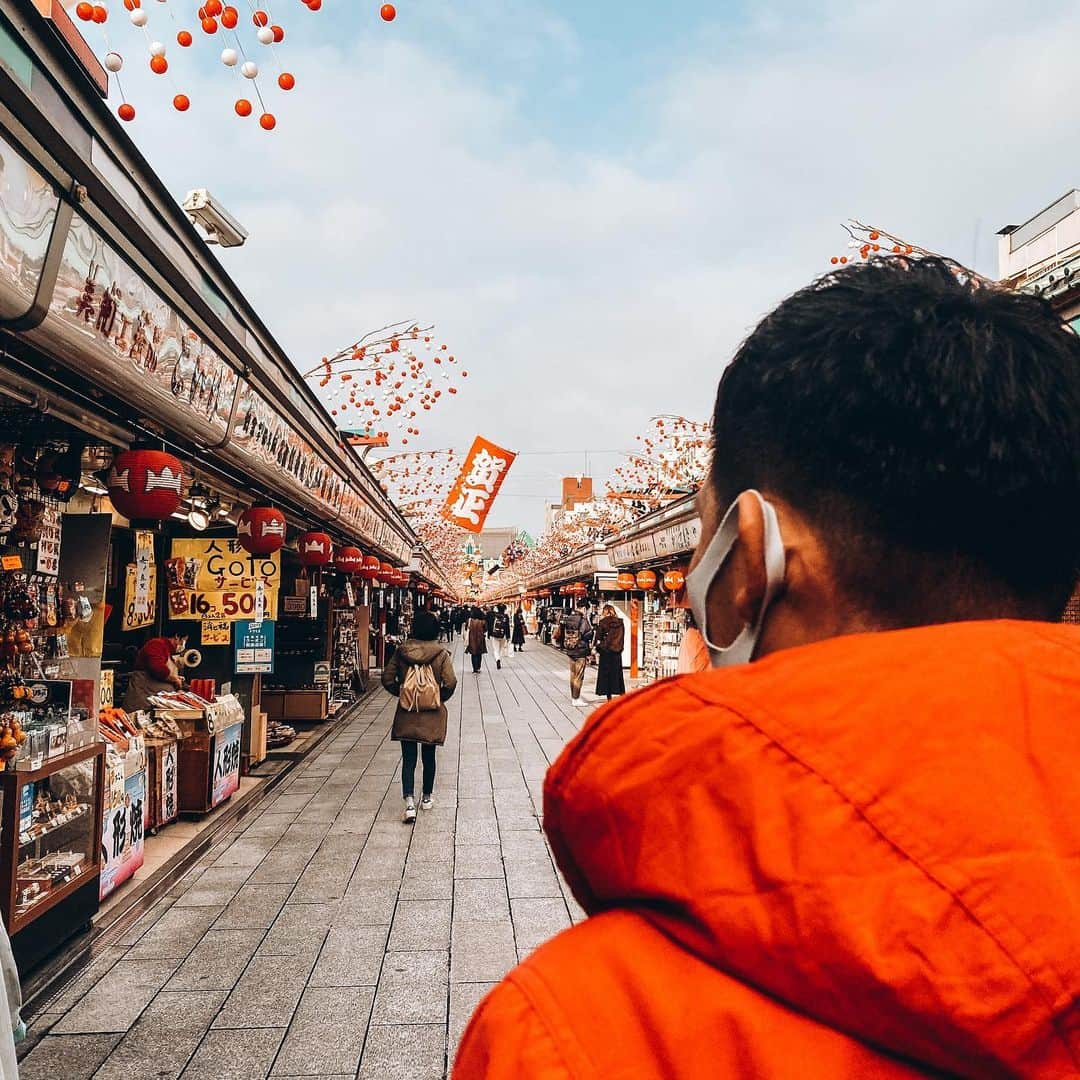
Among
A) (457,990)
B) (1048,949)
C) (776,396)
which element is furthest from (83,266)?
(457,990)

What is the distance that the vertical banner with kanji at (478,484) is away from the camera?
17.8 m

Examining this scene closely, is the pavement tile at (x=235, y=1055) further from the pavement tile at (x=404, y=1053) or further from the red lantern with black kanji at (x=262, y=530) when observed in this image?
the red lantern with black kanji at (x=262, y=530)

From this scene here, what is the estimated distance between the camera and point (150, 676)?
27.3 ft

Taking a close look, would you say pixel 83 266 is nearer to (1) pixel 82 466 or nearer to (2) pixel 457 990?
(1) pixel 82 466

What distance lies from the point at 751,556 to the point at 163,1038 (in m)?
4.76

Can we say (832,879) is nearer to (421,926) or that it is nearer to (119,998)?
(119,998)

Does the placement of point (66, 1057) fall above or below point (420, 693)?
below

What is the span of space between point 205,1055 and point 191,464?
4.30 metres

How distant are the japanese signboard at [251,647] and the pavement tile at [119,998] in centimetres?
526

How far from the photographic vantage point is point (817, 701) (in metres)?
0.79

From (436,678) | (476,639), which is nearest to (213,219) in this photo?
(436,678)

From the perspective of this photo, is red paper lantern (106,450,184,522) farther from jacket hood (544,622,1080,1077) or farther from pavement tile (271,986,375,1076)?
jacket hood (544,622,1080,1077)

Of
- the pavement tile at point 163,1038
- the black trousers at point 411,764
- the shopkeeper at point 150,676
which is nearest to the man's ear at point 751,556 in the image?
the pavement tile at point 163,1038

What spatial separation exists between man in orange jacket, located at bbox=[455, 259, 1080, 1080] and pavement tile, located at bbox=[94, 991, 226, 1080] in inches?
167
